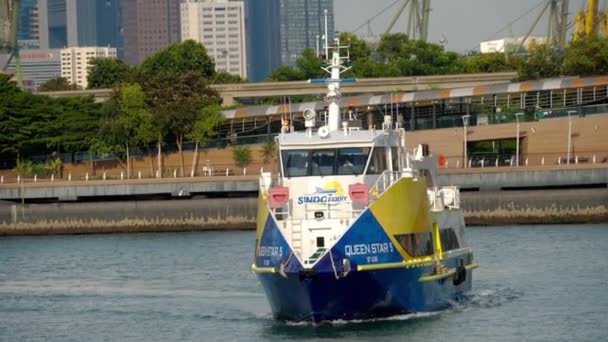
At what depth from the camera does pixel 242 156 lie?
410 ft

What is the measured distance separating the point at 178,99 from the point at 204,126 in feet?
20.2

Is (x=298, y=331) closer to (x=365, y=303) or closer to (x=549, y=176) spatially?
(x=365, y=303)

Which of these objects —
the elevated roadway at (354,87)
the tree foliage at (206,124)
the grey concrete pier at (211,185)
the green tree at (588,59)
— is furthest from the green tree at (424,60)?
the grey concrete pier at (211,185)

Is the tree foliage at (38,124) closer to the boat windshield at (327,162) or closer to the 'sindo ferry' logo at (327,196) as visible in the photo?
the boat windshield at (327,162)

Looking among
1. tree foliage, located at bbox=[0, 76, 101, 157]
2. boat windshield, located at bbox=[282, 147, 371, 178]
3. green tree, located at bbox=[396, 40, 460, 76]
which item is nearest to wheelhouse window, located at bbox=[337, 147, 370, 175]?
boat windshield, located at bbox=[282, 147, 371, 178]

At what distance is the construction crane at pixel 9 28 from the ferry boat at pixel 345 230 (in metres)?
117

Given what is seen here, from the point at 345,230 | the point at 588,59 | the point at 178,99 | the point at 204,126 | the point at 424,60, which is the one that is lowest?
the point at 345,230

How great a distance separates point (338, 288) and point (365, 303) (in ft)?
3.93

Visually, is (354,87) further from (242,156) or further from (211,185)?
(211,185)

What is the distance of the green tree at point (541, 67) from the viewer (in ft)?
508

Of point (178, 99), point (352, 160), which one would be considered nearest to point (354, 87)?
point (178, 99)

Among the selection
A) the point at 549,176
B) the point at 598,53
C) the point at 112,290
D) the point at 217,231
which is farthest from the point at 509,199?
the point at 598,53

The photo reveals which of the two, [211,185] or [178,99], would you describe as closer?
[211,185]

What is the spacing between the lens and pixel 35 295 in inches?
2506
